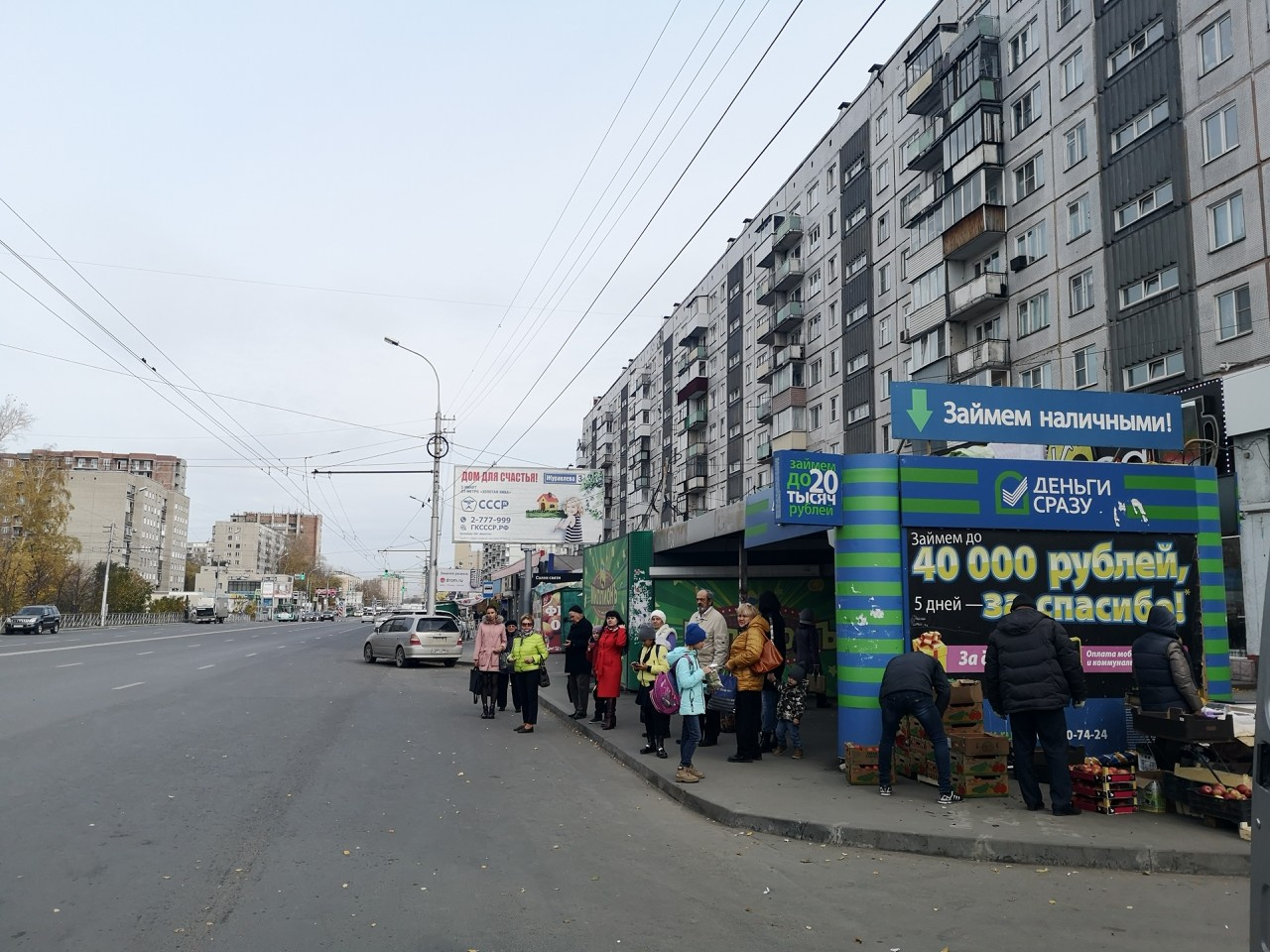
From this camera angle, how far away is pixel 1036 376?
31906 millimetres

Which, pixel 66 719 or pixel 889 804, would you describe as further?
pixel 66 719

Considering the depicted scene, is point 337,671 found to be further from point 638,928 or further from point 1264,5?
point 1264,5

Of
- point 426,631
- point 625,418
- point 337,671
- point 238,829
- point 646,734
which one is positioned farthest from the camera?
point 625,418

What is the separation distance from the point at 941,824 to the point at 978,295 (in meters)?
28.7

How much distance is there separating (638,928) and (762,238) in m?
52.4

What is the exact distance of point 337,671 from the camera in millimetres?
26469

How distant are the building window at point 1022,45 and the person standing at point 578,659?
27.7m

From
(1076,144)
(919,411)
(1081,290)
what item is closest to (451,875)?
(919,411)

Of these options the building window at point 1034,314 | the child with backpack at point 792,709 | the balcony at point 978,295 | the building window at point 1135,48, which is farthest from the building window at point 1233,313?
the child with backpack at point 792,709

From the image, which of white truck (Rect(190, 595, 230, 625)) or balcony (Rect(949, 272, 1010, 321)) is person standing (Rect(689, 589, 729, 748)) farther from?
white truck (Rect(190, 595, 230, 625))

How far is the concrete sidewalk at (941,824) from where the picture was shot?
7105mm

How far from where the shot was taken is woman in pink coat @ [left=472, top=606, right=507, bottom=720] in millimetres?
16391

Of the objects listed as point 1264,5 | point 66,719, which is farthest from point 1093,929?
point 1264,5

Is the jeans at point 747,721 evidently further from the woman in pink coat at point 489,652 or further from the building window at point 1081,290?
the building window at point 1081,290
